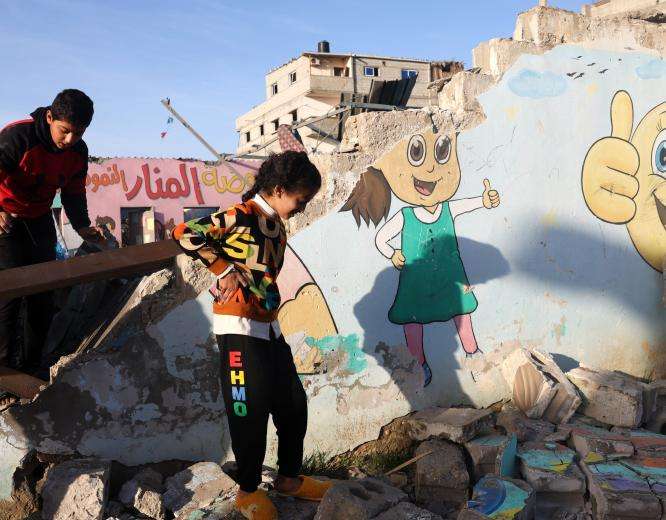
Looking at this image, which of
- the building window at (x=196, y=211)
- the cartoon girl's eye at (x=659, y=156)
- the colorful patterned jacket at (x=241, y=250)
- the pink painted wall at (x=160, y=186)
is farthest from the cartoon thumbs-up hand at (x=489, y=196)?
the building window at (x=196, y=211)

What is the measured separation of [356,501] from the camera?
106 inches

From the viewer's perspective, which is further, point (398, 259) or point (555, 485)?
point (398, 259)

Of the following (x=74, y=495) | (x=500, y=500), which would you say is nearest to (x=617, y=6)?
(x=500, y=500)

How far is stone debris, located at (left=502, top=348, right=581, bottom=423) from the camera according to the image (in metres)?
3.95

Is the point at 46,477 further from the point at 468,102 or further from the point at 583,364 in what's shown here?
the point at 583,364

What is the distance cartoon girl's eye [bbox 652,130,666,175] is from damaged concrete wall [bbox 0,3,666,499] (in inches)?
0.5

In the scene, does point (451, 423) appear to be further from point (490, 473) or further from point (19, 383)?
point (19, 383)

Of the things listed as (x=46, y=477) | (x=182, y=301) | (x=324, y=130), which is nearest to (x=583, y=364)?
(x=182, y=301)

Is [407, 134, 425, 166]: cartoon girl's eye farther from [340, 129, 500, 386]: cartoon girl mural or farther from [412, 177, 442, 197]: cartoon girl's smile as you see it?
[412, 177, 442, 197]: cartoon girl's smile

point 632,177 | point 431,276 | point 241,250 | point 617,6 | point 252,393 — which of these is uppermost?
point 617,6

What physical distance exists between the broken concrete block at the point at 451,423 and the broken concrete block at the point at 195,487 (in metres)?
1.19

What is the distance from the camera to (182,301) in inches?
130

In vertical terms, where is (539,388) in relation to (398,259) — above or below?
below

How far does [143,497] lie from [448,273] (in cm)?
226
